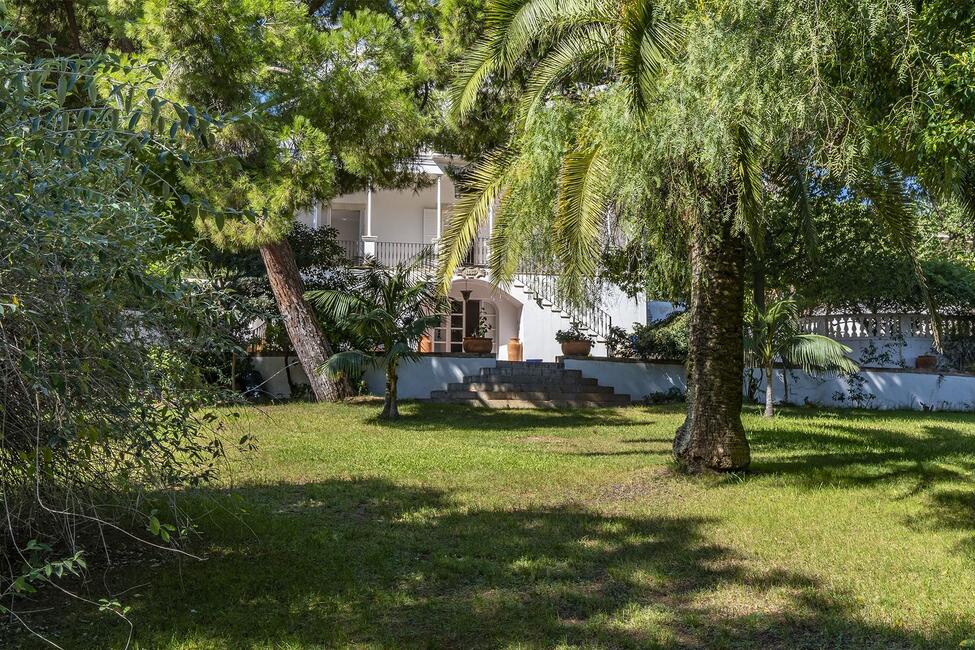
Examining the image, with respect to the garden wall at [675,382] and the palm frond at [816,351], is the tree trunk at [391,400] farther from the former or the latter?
the palm frond at [816,351]

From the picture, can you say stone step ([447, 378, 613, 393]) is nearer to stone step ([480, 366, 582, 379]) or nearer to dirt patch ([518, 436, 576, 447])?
stone step ([480, 366, 582, 379])

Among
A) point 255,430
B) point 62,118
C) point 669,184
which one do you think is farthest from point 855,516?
point 255,430

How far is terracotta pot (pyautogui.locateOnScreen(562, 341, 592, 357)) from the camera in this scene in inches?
779

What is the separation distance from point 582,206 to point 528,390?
9.17m

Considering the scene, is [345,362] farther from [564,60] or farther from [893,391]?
[893,391]

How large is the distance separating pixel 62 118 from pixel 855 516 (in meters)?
6.59

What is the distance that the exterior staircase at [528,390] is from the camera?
17.1 meters

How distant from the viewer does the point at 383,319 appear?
43.8 feet

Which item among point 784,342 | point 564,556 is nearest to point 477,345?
point 784,342

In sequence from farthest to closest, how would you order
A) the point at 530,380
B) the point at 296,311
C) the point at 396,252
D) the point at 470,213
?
the point at 396,252, the point at 530,380, the point at 296,311, the point at 470,213

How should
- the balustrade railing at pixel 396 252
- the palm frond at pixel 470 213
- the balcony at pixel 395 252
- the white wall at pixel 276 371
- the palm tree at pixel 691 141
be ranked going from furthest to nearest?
the balustrade railing at pixel 396 252
the balcony at pixel 395 252
the white wall at pixel 276 371
the palm frond at pixel 470 213
the palm tree at pixel 691 141

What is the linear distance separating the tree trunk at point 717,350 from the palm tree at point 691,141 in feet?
0.05

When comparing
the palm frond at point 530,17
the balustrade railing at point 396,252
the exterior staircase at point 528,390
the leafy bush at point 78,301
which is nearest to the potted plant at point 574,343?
the exterior staircase at point 528,390

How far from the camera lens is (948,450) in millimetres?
10742
